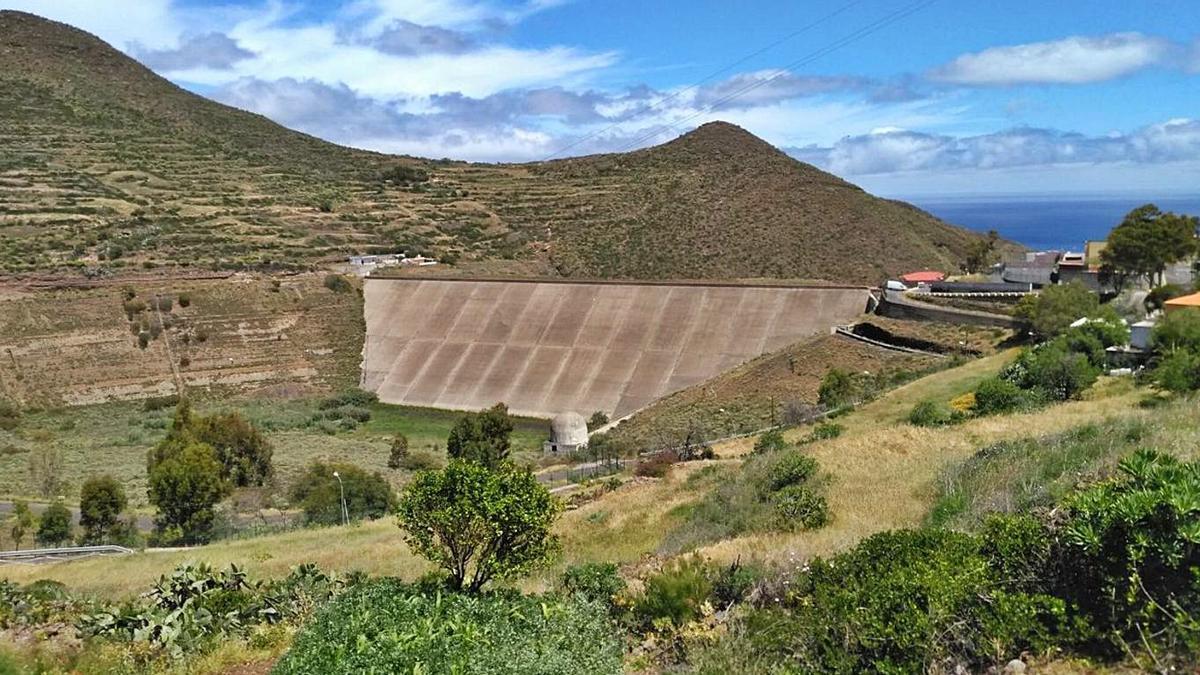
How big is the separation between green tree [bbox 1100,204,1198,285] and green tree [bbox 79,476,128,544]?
1485 inches

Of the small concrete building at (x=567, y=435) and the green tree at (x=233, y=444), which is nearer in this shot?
the green tree at (x=233, y=444)

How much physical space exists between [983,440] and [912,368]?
65.8 ft

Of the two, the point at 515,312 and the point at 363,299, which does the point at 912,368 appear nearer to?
the point at 515,312

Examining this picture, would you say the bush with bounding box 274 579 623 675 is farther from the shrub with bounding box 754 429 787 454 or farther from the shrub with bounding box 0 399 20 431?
the shrub with bounding box 0 399 20 431

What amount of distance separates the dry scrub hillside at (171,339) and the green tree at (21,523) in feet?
60.0

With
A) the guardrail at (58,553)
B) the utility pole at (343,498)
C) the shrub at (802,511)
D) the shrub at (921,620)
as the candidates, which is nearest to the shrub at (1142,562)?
the shrub at (921,620)

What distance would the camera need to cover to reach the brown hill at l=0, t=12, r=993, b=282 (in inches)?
2339

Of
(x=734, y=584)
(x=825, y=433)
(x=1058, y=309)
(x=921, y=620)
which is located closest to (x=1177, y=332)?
(x=825, y=433)

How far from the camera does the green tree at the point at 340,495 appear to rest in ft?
80.2

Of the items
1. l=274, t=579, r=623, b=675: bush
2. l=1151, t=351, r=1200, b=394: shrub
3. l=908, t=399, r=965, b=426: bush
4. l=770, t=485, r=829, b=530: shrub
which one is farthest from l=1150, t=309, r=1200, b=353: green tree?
l=274, t=579, r=623, b=675: bush

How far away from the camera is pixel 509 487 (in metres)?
9.25

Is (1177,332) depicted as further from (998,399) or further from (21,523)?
(21,523)

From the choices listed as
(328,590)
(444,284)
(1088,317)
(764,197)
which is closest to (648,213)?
(764,197)

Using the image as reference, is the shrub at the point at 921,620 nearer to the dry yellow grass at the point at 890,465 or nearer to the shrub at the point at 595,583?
the dry yellow grass at the point at 890,465
